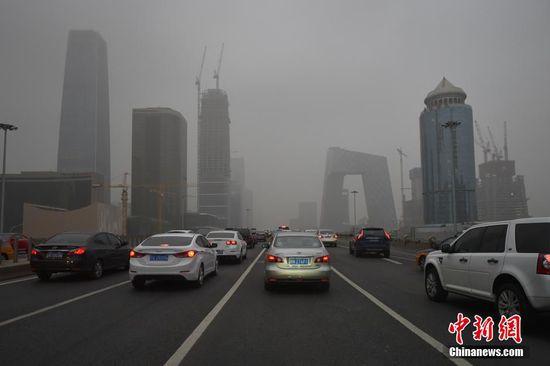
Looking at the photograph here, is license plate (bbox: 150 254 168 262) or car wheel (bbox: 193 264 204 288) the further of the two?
car wheel (bbox: 193 264 204 288)

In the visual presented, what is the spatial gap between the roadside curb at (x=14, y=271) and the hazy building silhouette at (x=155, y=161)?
413 ft

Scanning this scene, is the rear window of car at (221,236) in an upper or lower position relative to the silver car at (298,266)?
upper

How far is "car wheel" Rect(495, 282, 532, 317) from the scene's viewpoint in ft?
21.3

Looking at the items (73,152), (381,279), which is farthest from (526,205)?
(73,152)

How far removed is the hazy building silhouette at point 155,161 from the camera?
Result: 142875 mm

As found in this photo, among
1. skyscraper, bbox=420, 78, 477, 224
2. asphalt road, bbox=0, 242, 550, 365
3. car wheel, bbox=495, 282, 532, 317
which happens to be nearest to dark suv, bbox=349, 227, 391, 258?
asphalt road, bbox=0, 242, 550, 365

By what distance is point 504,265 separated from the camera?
700cm

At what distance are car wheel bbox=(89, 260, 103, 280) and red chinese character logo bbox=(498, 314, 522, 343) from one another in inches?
454

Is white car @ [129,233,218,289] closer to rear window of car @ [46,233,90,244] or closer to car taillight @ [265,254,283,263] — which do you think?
car taillight @ [265,254,283,263]

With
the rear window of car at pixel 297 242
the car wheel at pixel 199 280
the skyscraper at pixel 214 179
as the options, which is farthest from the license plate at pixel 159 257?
the skyscraper at pixel 214 179

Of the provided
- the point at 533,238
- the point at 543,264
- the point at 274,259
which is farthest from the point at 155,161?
the point at 543,264

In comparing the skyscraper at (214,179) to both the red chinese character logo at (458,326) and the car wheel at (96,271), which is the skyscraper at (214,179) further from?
the red chinese character logo at (458,326)

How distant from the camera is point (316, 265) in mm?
10531

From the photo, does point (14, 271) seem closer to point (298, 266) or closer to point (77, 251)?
point (77, 251)
